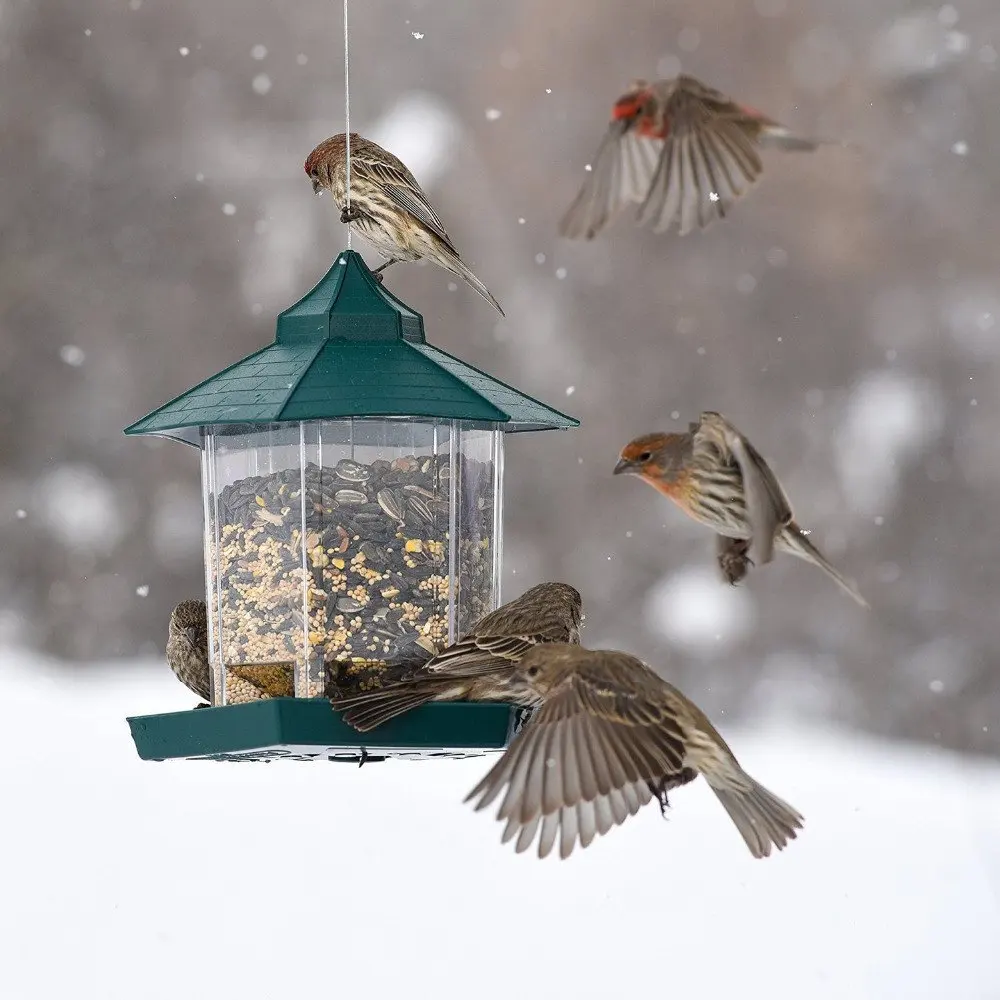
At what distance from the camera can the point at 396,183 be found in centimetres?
615

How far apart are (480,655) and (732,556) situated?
84cm

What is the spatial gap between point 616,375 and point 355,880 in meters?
4.09

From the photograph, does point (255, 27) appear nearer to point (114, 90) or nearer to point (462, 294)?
point (114, 90)

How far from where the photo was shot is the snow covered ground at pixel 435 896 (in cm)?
972

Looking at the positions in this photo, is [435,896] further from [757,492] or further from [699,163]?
[699,163]

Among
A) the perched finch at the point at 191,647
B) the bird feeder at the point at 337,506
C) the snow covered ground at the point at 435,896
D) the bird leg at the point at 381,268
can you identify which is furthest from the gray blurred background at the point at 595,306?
the bird feeder at the point at 337,506

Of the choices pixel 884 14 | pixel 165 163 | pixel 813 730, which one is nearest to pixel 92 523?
pixel 165 163

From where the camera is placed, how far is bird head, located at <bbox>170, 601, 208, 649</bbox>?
19.9 feet

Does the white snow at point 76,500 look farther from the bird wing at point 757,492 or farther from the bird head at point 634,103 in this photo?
the bird head at point 634,103

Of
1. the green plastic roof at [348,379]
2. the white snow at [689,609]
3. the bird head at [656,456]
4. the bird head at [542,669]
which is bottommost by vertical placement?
the white snow at [689,609]

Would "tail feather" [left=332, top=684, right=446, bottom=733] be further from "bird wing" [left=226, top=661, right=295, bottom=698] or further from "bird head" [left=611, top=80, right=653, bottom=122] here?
"bird head" [left=611, top=80, right=653, bottom=122]

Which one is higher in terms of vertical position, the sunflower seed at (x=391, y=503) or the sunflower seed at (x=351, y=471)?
the sunflower seed at (x=351, y=471)

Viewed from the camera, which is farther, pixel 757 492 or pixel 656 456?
pixel 656 456

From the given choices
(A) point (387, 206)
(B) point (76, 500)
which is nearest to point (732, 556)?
(A) point (387, 206)
